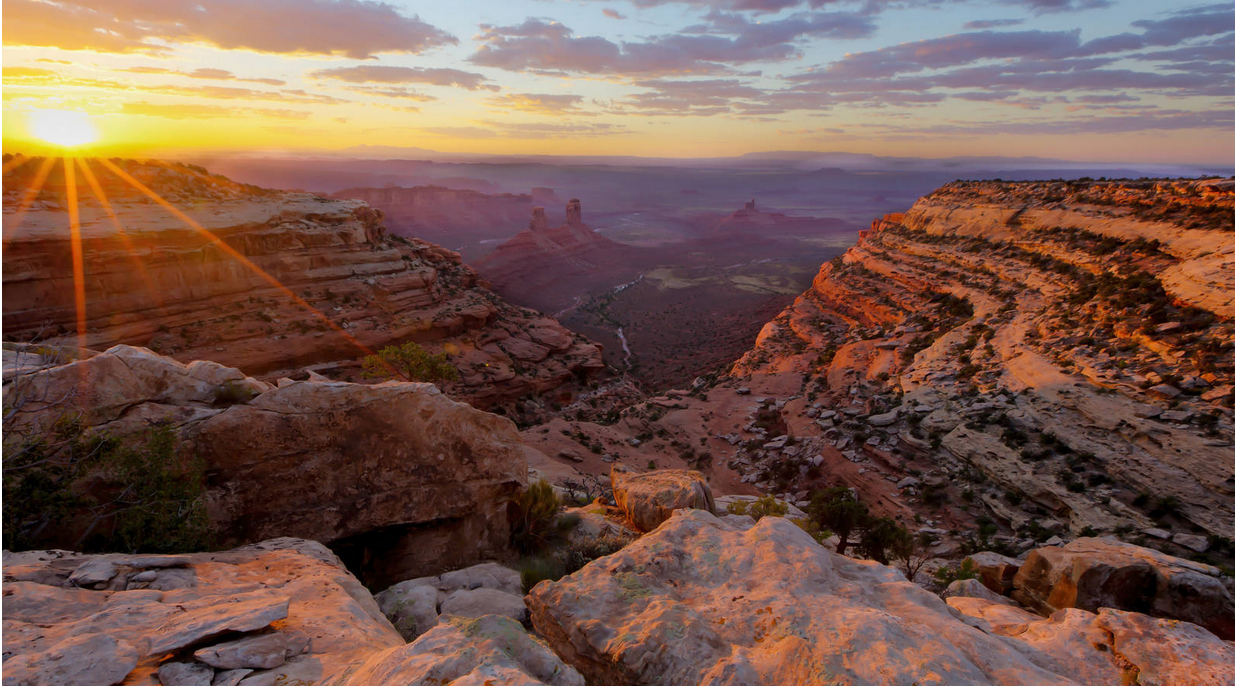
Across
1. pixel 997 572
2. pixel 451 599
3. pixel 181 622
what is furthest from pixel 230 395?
pixel 997 572

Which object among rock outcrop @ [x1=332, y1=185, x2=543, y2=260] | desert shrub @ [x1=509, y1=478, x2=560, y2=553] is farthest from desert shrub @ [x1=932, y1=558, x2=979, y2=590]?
rock outcrop @ [x1=332, y1=185, x2=543, y2=260]

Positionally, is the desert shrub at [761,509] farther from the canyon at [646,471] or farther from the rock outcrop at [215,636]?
the rock outcrop at [215,636]

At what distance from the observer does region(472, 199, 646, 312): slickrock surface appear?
93.4 meters

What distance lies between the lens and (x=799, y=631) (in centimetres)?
523

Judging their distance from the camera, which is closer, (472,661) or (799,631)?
(472,661)

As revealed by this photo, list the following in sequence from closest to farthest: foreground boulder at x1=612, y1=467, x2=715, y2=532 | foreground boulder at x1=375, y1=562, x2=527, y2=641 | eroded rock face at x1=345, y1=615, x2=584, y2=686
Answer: eroded rock face at x1=345, y1=615, x2=584, y2=686 → foreground boulder at x1=375, y1=562, x2=527, y2=641 → foreground boulder at x1=612, y1=467, x2=715, y2=532

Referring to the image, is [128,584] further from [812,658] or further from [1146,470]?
[1146,470]

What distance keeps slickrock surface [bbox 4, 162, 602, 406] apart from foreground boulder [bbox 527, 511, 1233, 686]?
26923 mm

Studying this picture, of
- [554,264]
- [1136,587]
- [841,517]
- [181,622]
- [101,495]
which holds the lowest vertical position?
[841,517]

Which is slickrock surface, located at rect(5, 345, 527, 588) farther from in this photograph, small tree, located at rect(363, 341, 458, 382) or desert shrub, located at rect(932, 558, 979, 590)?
small tree, located at rect(363, 341, 458, 382)

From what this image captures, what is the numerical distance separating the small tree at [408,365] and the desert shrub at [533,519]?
16.0m

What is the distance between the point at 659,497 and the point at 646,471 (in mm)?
7492

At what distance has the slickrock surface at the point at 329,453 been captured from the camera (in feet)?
28.1

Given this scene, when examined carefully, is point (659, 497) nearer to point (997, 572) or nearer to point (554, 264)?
point (997, 572)
